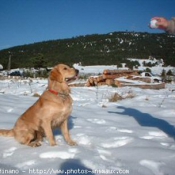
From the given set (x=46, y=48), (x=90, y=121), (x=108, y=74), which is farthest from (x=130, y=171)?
(x=46, y=48)

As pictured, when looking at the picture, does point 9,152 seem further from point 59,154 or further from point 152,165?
point 152,165

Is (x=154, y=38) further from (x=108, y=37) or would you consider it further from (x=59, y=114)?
(x=59, y=114)

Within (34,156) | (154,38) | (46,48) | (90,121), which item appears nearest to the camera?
(34,156)

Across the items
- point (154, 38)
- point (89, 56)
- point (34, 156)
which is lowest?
point (34, 156)

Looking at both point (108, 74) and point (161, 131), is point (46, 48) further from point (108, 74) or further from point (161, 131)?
point (161, 131)

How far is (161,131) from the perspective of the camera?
4.82 meters

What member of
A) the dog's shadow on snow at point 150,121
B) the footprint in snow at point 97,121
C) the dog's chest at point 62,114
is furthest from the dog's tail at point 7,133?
the dog's shadow on snow at point 150,121

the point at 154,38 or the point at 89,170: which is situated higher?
the point at 154,38

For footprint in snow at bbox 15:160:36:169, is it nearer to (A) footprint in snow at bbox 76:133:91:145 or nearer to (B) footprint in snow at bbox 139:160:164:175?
(A) footprint in snow at bbox 76:133:91:145

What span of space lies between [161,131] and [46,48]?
105469 mm

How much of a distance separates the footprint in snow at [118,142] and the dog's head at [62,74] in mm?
1374

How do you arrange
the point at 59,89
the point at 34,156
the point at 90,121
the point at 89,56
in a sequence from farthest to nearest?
the point at 89,56
the point at 90,121
the point at 59,89
the point at 34,156

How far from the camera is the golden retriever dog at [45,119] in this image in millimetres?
3951

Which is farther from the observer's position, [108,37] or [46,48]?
[108,37]
